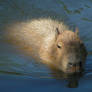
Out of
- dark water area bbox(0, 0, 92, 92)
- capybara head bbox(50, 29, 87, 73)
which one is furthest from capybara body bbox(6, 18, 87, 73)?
dark water area bbox(0, 0, 92, 92)

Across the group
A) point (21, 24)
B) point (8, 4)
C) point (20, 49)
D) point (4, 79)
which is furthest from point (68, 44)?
point (8, 4)

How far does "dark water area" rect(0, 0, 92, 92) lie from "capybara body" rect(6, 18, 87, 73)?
0.64ft

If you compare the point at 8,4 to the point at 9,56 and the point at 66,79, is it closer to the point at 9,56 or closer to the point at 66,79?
the point at 9,56

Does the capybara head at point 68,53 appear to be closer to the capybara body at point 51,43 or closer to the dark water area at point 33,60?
the capybara body at point 51,43

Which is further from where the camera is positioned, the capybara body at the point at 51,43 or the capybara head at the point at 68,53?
the capybara body at the point at 51,43

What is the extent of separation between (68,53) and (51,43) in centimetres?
99

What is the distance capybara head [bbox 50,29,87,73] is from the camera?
5098mm

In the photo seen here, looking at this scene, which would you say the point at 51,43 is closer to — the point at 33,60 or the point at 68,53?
the point at 33,60

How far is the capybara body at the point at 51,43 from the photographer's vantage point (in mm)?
5211

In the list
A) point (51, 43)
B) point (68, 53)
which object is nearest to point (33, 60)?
point (51, 43)

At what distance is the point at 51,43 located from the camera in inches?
243

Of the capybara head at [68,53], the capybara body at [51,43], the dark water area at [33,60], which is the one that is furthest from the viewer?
the capybara body at [51,43]

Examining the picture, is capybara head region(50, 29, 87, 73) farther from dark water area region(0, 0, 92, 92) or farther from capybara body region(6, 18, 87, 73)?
dark water area region(0, 0, 92, 92)

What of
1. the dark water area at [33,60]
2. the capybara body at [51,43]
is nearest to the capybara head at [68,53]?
the capybara body at [51,43]
